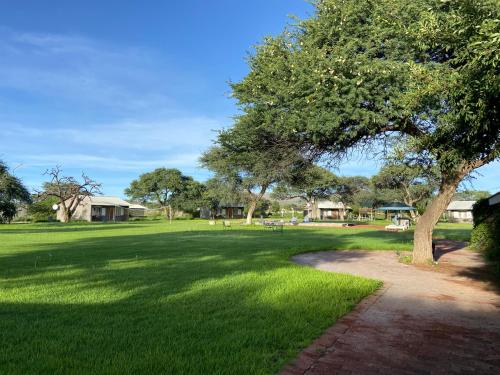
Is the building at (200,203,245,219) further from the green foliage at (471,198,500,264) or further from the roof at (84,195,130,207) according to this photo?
the green foliage at (471,198,500,264)

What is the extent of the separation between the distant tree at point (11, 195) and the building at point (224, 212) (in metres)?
37.5

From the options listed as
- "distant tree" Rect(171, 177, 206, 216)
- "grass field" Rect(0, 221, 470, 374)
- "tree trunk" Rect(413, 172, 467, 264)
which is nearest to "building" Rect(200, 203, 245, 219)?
"distant tree" Rect(171, 177, 206, 216)

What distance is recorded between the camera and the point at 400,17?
1011 cm

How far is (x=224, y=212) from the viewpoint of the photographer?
93375 millimetres

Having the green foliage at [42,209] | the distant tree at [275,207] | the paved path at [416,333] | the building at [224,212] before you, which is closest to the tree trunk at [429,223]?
the paved path at [416,333]

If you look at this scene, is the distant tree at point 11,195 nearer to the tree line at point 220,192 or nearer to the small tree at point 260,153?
the tree line at point 220,192

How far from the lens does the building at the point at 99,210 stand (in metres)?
72.7

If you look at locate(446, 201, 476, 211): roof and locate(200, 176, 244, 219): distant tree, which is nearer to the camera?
locate(200, 176, 244, 219): distant tree

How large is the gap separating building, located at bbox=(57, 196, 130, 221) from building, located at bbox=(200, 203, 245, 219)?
1641cm

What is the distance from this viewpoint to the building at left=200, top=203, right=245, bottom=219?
8650 centimetres

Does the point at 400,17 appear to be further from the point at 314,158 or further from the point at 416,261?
the point at 416,261

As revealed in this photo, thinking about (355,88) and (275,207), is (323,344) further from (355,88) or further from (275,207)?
(275,207)

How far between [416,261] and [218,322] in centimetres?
935

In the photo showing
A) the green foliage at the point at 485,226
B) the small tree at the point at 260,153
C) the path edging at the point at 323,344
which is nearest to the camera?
the path edging at the point at 323,344
